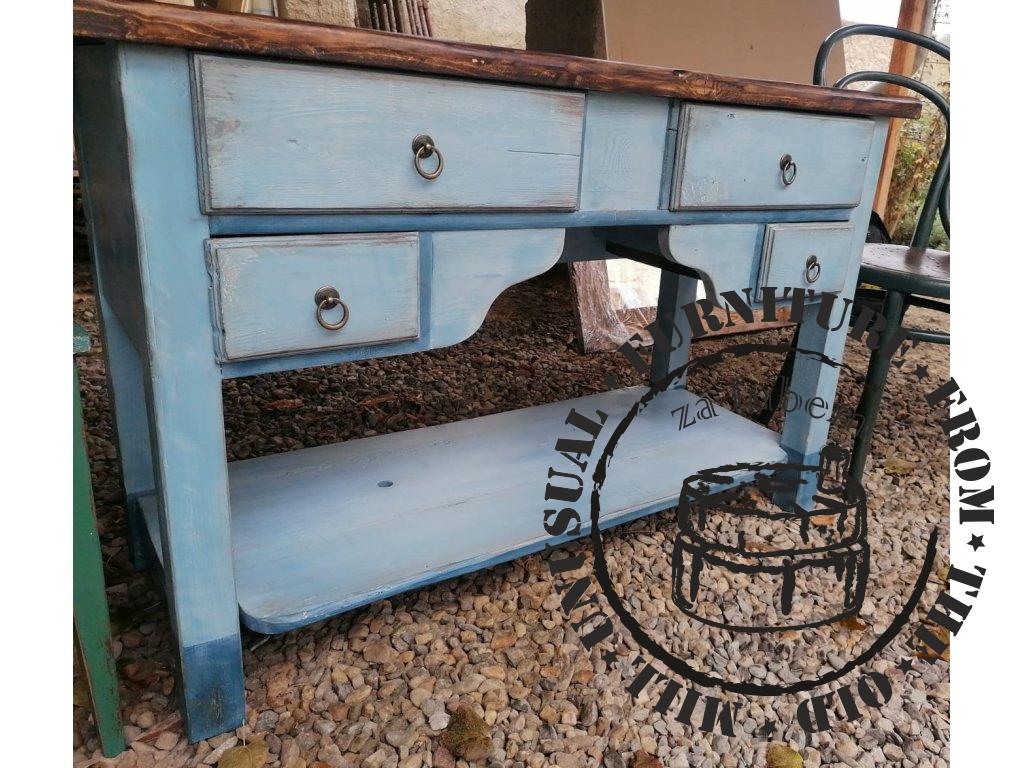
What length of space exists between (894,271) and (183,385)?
61.9 inches

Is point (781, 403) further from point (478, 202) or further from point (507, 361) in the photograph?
point (478, 202)

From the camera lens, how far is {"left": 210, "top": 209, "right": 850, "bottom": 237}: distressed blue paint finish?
938mm

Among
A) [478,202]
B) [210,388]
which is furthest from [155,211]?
[478,202]

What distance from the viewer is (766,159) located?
4.48ft

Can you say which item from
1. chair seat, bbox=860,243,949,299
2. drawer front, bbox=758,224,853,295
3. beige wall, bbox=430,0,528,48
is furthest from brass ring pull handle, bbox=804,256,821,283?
beige wall, bbox=430,0,528,48

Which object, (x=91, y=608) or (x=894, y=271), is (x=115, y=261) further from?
(x=894, y=271)

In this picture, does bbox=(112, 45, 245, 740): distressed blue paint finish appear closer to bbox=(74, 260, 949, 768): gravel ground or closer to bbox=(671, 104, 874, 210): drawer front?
bbox=(74, 260, 949, 768): gravel ground

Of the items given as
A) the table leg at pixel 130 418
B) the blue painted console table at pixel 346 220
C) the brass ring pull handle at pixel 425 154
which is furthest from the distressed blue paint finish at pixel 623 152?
the table leg at pixel 130 418

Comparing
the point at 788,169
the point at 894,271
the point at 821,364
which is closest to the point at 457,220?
the point at 788,169

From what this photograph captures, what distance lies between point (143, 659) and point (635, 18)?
2.52m

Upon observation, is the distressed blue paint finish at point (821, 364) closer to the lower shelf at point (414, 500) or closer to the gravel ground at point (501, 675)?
the lower shelf at point (414, 500)

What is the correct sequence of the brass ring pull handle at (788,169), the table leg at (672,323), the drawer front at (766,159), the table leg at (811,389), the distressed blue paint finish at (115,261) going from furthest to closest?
the table leg at (672,323) < the table leg at (811,389) < the brass ring pull handle at (788,169) < the drawer front at (766,159) < the distressed blue paint finish at (115,261)

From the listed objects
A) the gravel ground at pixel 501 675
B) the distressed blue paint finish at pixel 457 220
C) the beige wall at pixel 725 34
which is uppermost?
the beige wall at pixel 725 34

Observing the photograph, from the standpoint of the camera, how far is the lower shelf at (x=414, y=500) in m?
1.22
